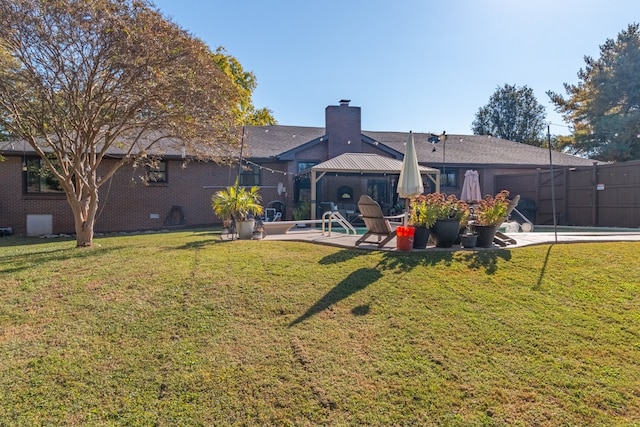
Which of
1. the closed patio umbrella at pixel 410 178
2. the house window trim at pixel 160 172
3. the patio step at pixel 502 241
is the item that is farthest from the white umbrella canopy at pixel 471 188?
the house window trim at pixel 160 172

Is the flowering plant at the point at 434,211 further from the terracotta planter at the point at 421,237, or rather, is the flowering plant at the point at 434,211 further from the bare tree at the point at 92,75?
the bare tree at the point at 92,75

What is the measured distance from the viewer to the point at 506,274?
5809 millimetres

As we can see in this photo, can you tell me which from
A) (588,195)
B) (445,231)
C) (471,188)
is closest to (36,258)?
(445,231)

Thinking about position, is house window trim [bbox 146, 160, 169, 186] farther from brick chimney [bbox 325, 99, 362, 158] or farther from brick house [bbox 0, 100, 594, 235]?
brick chimney [bbox 325, 99, 362, 158]

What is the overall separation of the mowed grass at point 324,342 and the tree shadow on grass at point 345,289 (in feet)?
0.09

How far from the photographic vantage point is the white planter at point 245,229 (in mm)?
9047

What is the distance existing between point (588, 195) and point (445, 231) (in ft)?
34.8

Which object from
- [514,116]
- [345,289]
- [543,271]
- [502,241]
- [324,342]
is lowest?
[324,342]

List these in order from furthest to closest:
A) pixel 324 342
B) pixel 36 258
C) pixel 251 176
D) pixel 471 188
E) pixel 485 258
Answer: pixel 251 176 < pixel 471 188 < pixel 36 258 < pixel 485 258 < pixel 324 342

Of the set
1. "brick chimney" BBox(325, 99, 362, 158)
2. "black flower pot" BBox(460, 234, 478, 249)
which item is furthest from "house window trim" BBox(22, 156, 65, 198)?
"black flower pot" BBox(460, 234, 478, 249)

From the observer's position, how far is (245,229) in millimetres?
9055

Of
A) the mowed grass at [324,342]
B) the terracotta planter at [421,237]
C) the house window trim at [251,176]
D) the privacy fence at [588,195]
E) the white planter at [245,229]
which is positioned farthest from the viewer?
the house window trim at [251,176]

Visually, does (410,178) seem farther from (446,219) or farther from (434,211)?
(446,219)

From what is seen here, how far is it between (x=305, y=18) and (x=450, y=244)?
918 cm
